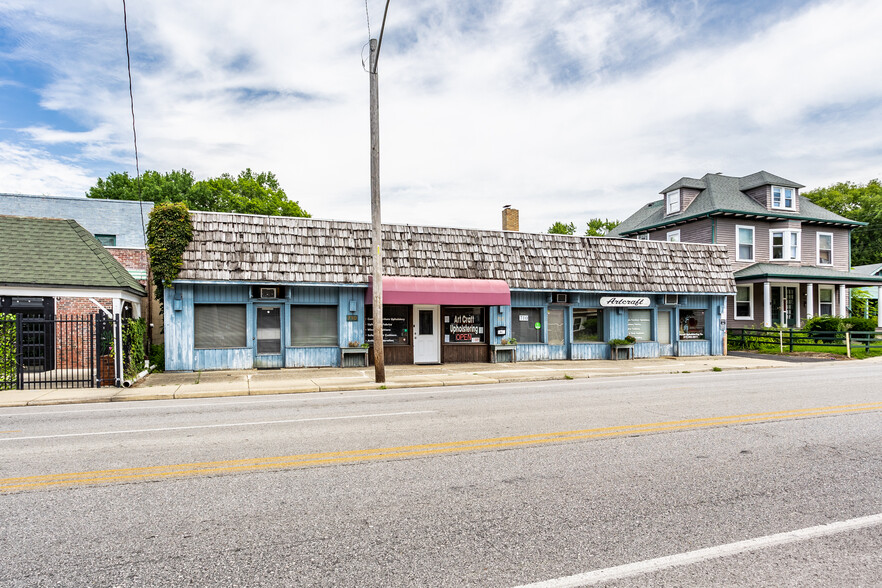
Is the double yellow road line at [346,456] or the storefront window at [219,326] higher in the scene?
the storefront window at [219,326]

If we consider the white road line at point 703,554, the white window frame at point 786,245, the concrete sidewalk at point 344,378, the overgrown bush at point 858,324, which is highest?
the white window frame at point 786,245

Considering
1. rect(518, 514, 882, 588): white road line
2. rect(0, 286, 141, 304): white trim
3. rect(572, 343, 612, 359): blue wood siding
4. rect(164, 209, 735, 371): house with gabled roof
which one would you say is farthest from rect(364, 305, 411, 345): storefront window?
rect(518, 514, 882, 588): white road line

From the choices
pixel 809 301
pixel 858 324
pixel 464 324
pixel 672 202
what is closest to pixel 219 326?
pixel 464 324

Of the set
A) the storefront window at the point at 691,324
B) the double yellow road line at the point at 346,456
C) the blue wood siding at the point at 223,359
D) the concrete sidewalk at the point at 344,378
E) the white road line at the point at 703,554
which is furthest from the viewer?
the storefront window at the point at 691,324

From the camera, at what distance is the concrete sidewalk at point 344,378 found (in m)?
12.7

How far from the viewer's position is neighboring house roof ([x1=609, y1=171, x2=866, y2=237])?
31156 millimetres

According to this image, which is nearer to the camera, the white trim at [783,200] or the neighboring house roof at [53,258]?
the neighboring house roof at [53,258]

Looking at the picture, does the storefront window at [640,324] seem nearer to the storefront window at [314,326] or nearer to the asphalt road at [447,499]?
the storefront window at [314,326]

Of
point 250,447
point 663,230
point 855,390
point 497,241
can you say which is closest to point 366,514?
point 250,447

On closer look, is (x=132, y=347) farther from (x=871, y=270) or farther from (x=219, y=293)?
(x=871, y=270)

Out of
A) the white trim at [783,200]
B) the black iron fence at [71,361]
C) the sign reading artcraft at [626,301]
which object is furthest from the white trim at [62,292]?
the white trim at [783,200]

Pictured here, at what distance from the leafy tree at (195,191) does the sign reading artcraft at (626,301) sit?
37173 mm

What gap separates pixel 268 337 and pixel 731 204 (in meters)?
26.5

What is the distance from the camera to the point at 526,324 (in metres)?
21.2
